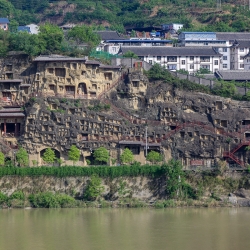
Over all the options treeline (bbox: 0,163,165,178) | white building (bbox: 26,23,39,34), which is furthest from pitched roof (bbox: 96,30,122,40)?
treeline (bbox: 0,163,165,178)

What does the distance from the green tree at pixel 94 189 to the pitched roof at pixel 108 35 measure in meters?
20.2

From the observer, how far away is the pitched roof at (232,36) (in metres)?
70.1

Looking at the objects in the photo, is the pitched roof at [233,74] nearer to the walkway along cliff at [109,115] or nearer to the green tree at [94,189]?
the walkway along cliff at [109,115]

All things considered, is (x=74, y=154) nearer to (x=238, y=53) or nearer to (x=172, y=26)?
(x=238, y=53)

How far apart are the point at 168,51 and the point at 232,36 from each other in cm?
621

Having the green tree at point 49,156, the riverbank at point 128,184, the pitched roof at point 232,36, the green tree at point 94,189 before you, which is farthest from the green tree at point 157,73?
the pitched roof at point 232,36

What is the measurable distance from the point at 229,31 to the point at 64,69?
20173 millimetres

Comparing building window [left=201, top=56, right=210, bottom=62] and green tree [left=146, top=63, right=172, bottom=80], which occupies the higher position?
building window [left=201, top=56, right=210, bottom=62]

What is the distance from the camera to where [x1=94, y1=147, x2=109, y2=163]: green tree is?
53781mm

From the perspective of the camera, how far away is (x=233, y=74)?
2451 inches

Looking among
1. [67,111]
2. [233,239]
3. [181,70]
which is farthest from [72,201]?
[181,70]

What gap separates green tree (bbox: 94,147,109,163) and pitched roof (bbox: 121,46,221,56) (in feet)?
41.9

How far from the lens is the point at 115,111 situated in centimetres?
5597

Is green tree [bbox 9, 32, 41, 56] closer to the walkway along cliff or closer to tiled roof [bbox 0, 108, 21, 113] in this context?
the walkway along cliff
